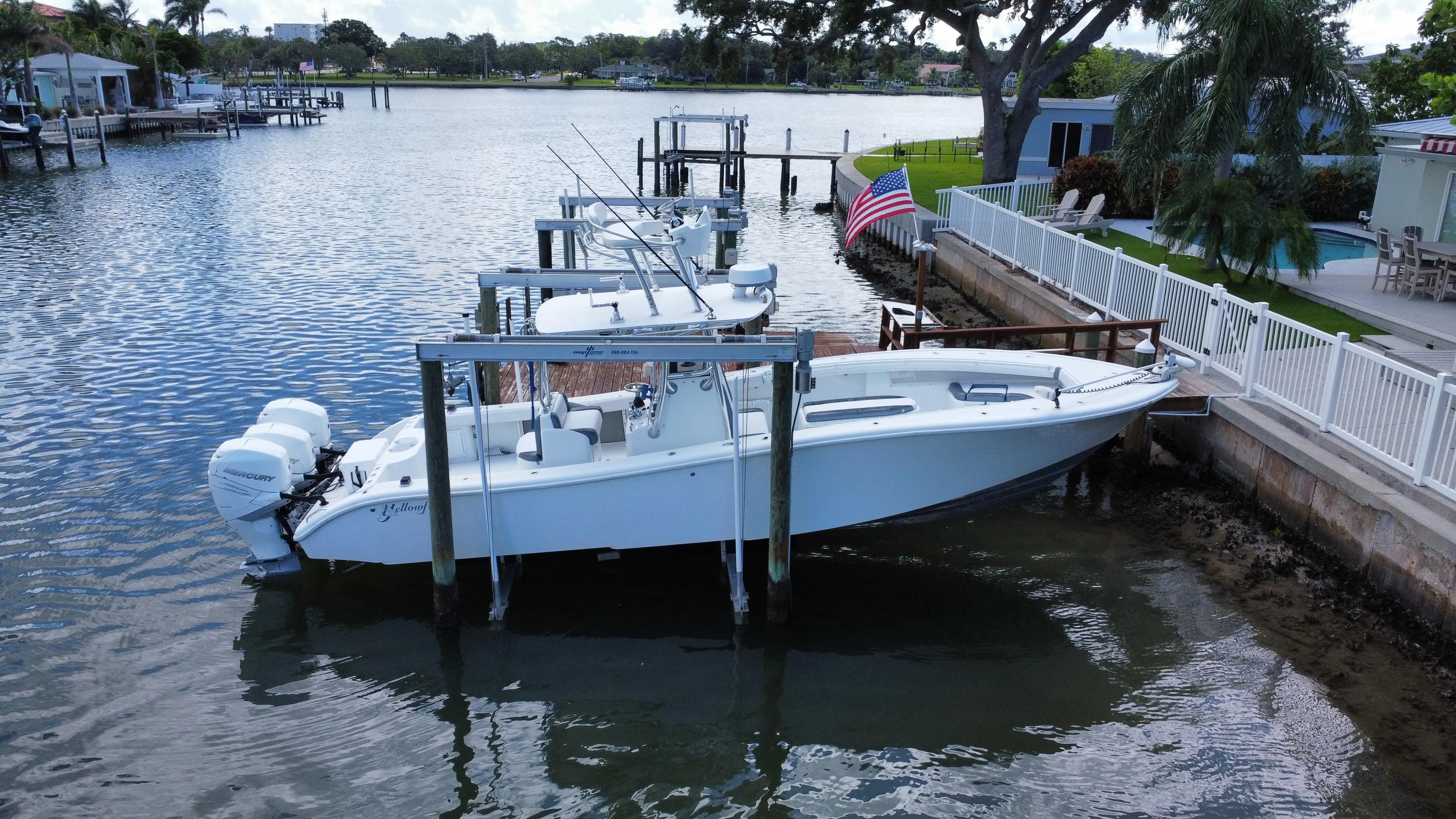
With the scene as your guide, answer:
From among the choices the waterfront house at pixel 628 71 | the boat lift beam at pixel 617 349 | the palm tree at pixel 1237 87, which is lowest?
the boat lift beam at pixel 617 349

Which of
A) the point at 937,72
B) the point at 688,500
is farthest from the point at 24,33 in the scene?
the point at 937,72

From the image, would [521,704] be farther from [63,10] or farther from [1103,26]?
[63,10]

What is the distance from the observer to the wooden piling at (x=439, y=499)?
7684 millimetres

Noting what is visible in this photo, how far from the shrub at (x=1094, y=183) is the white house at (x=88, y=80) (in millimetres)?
52791

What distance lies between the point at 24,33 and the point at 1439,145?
187 ft

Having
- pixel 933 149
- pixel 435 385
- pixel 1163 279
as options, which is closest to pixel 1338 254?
pixel 1163 279

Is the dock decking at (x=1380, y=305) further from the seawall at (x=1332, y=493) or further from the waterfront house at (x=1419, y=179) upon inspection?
the seawall at (x=1332, y=493)

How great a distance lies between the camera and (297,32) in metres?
171

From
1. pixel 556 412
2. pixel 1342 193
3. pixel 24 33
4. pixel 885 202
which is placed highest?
pixel 24 33

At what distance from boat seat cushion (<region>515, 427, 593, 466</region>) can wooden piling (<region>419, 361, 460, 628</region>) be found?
0.69 metres

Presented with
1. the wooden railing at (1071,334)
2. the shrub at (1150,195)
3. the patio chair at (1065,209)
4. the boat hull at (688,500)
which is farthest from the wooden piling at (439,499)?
the shrub at (1150,195)

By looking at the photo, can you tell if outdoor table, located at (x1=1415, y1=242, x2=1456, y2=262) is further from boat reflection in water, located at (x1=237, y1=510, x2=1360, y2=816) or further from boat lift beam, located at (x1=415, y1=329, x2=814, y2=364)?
boat lift beam, located at (x1=415, y1=329, x2=814, y2=364)

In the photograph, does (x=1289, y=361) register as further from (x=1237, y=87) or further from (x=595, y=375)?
(x=1237, y=87)

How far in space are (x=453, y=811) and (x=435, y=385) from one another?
9.94 feet
